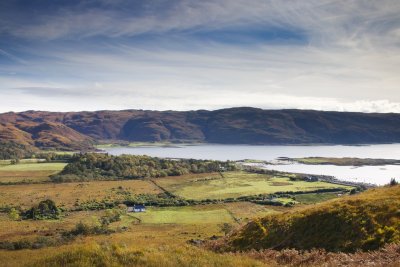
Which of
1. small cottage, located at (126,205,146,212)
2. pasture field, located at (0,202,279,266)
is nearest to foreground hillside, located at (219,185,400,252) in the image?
pasture field, located at (0,202,279,266)

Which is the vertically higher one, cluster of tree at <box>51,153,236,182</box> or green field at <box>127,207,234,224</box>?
→ cluster of tree at <box>51,153,236,182</box>

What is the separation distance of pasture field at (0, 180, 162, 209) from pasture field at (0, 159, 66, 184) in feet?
35.8

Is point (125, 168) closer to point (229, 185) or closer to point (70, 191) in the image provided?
point (70, 191)

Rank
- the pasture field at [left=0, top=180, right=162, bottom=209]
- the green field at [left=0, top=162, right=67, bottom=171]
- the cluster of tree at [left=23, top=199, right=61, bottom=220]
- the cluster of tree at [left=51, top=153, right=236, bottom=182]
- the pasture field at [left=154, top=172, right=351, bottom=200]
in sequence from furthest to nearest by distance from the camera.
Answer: the green field at [left=0, top=162, right=67, bottom=171] < the cluster of tree at [left=51, top=153, right=236, bottom=182] < the pasture field at [left=154, top=172, right=351, bottom=200] < the pasture field at [left=0, top=180, right=162, bottom=209] < the cluster of tree at [left=23, top=199, right=61, bottom=220]

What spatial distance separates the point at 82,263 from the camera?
15398 millimetres

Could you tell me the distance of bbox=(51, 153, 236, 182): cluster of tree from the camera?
16325 centimetres

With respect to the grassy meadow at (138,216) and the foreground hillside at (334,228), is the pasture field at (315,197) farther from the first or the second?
the foreground hillside at (334,228)

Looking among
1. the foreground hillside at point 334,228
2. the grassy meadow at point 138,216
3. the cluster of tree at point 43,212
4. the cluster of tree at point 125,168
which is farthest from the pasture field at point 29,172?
the foreground hillside at point 334,228

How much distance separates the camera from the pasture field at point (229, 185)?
12556 centimetres

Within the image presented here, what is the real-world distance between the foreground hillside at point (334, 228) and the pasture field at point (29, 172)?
131047mm

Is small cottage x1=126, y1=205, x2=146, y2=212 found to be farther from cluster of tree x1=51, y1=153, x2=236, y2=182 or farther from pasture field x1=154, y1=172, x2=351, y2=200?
cluster of tree x1=51, y1=153, x2=236, y2=182

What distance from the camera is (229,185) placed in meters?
141

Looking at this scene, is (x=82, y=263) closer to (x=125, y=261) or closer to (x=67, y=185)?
(x=125, y=261)

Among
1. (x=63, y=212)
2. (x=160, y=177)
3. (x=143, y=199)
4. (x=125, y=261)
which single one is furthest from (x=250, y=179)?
(x=125, y=261)
